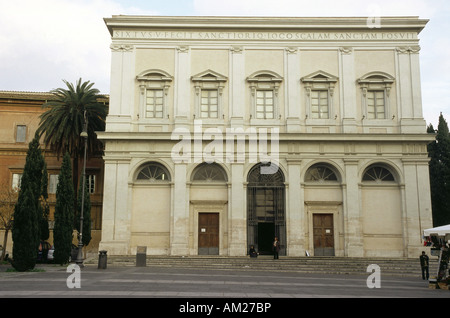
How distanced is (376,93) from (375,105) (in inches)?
32.6

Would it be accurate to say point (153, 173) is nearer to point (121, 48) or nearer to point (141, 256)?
point (141, 256)

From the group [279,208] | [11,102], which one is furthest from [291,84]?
[11,102]

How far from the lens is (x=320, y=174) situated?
3031 cm

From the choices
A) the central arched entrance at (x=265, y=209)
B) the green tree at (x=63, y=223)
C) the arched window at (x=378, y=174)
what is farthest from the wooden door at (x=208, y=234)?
the arched window at (x=378, y=174)

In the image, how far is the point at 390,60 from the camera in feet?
102

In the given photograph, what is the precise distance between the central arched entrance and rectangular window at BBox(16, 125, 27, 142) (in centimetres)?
1980

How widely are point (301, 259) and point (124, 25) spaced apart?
18.7m

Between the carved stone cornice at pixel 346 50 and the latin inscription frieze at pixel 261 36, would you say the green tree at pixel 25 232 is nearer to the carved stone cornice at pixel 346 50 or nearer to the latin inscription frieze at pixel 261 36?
the latin inscription frieze at pixel 261 36

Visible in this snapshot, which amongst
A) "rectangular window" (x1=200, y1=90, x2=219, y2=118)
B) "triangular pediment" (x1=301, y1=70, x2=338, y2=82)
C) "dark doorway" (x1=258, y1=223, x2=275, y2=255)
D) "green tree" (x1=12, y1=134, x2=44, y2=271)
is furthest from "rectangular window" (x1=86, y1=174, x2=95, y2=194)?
"triangular pediment" (x1=301, y1=70, x2=338, y2=82)

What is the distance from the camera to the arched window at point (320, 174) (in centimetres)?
3022

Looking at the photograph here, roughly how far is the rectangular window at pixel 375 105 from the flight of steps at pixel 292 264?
934 centimetres

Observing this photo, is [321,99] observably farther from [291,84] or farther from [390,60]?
[390,60]

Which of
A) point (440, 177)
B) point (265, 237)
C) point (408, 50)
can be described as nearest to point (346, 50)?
point (408, 50)

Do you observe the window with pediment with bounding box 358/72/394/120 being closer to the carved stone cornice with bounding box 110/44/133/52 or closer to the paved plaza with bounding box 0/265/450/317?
the paved plaza with bounding box 0/265/450/317
